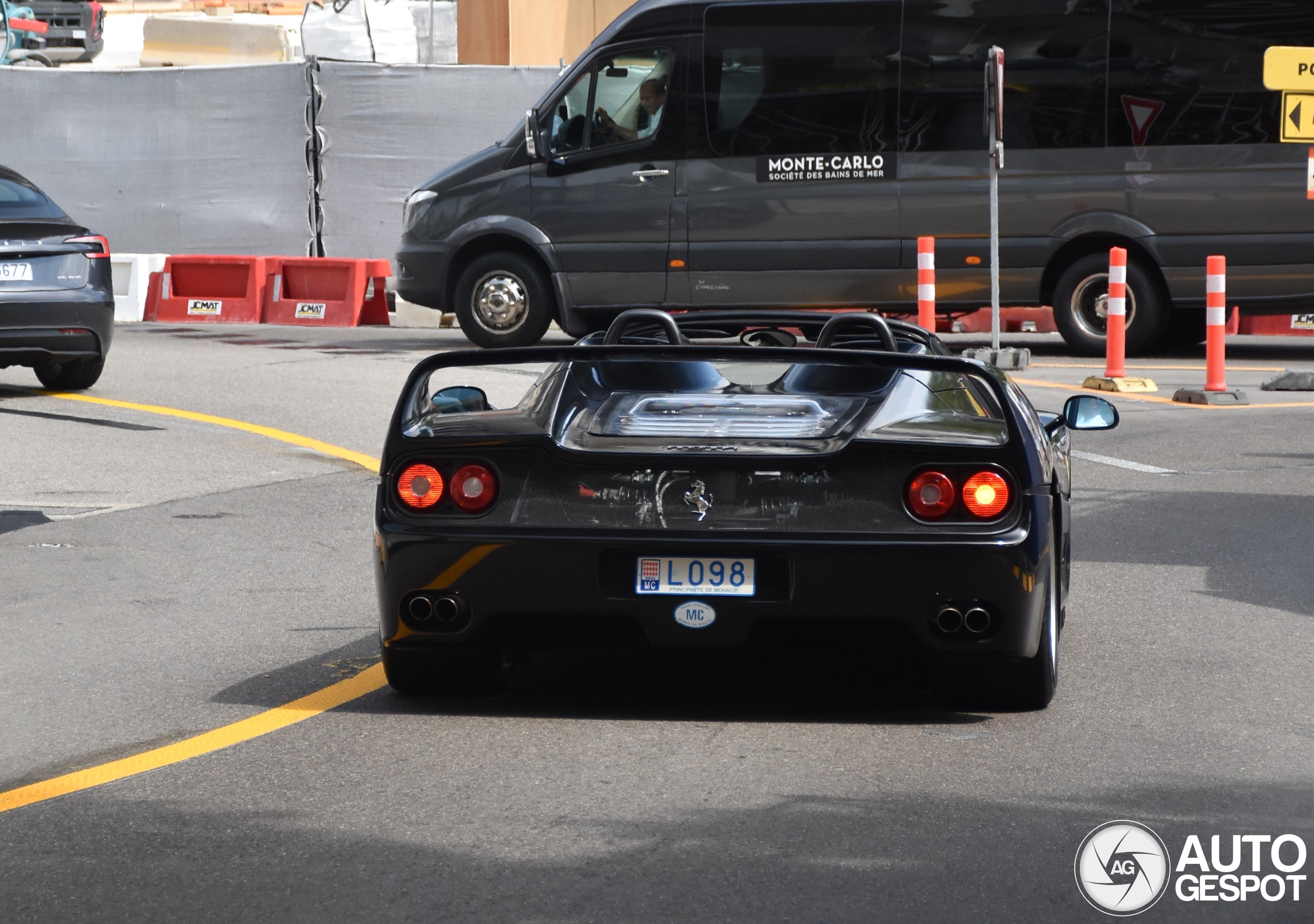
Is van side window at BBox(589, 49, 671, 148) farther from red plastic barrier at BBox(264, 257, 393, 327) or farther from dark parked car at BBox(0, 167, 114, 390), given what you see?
dark parked car at BBox(0, 167, 114, 390)

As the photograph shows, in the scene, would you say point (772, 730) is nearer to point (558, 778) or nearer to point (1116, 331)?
point (558, 778)

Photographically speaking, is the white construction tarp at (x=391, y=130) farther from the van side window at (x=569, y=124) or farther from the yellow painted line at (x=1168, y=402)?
the yellow painted line at (x=1168, y=402)

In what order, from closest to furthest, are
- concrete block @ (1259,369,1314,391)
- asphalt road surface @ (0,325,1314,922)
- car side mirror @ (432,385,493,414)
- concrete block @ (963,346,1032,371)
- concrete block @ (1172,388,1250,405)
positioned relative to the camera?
1. asphalt road surface @ (0,325,1314,922)
2. car side mirror @ (432,385,493,414)
3. concrete block @ (1172,388,1250,405)
4. concrete block @ (1259,369,1314,391)
5. concrete block @ (963,346,1032,371)

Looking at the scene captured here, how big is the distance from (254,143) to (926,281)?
1128cm

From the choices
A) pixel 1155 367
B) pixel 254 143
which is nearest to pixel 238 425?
pixel 1155 367

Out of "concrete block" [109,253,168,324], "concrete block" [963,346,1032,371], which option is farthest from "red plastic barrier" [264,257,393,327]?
"concrete block" [963,346,1032,371]

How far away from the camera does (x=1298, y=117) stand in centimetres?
1549

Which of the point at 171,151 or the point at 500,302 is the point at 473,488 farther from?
the point at 171,151

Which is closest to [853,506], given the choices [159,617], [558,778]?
[558,778]

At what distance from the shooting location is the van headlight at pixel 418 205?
58.8 feet

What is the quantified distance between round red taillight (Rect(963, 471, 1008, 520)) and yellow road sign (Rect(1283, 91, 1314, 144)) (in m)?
11.3

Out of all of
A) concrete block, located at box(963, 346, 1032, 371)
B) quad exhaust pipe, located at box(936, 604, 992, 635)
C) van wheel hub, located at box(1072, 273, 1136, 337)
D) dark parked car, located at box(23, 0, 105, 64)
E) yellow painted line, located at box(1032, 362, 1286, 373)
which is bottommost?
quad exhaust pipe, located at box(936, 604, 992, 635)

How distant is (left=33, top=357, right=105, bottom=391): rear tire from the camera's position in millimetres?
13594

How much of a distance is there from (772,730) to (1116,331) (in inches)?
393
